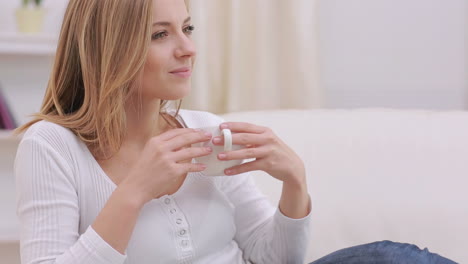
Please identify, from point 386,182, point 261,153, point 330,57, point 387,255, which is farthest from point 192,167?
point 330,57

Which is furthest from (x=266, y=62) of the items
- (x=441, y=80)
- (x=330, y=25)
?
(x=441, y=80)

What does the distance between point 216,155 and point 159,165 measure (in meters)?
0.11

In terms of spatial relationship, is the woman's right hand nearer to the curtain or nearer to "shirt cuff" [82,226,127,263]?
"shirt cuff" [82,226,127,263]

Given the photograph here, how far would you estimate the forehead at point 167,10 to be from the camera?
46.9 inches

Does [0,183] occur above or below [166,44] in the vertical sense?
below

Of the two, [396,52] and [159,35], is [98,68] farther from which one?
[396,52]

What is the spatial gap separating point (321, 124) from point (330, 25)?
102 centimetres

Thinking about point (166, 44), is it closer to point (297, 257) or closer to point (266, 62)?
point (297, 257)

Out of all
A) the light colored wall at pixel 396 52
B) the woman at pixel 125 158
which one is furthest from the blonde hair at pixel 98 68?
the light colored wall at pixel 396 52

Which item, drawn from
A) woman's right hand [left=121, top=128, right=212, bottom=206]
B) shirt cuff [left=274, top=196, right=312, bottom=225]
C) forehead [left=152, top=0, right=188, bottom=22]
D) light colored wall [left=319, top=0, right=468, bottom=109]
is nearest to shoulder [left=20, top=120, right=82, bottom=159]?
woman's right hand [left=121, top=128, right=212, bottom=206]

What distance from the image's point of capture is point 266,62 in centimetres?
248

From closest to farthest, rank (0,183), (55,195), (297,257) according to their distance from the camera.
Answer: (55,195) < (297,257) < (0,183)

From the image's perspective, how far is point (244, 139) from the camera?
1156mm

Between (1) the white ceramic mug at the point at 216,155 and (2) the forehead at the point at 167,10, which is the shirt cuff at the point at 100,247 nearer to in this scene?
(1) the white ceramic mug at the point at 216,155
